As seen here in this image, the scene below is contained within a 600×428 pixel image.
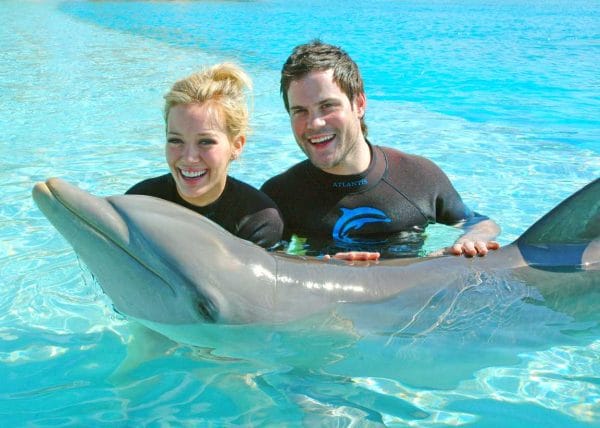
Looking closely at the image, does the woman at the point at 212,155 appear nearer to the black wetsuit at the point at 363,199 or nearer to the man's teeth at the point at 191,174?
the man's teeth at the point at 191,174

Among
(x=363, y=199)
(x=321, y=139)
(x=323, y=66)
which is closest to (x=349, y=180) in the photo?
(x=363, y=199)

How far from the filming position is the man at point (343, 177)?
510 cm

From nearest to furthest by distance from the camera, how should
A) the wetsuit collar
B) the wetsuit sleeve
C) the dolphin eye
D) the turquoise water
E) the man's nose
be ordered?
the dolphin eye, the turquoise water, the wetsuit sleeve, the man's nose, the wetsuit collar

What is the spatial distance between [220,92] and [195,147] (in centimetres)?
41

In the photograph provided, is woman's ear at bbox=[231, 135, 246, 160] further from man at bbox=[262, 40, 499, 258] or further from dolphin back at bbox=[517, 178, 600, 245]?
dolphin back at bbox=[517, 178, 600, 245]

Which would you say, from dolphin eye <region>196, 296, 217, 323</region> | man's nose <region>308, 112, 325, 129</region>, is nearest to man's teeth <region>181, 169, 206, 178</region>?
man's nose <region>308, 112, 325, 129</region>

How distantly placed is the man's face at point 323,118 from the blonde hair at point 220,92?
1.28 feet

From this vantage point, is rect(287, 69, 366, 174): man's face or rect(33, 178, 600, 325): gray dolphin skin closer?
rect(33, 178, 600, 325): gray dolphin skin

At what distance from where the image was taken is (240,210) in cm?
480

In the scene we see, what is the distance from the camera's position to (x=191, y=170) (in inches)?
181

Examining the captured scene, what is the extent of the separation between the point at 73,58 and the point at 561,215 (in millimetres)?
17543

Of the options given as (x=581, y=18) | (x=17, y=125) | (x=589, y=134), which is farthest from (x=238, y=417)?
(x=581, y=18)

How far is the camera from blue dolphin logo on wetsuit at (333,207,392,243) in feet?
17.6

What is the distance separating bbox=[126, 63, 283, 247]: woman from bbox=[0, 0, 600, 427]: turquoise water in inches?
37.4
